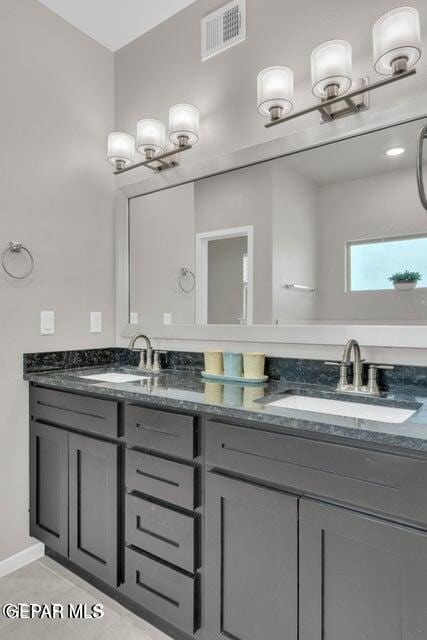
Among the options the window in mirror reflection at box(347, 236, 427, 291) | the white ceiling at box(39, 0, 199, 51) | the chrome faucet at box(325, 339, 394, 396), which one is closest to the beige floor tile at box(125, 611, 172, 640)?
the chrome faucet at box(325, 339, 394, 396)

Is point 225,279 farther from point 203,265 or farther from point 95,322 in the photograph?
point 95,322

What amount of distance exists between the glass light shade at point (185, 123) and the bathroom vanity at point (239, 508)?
3.94 ft

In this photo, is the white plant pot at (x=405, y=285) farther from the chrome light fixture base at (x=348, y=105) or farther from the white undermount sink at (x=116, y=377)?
the white undermount sink at (x=116, y=377)

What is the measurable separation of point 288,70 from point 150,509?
185cm

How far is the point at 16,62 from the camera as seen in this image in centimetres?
200

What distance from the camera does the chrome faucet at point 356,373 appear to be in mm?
1513

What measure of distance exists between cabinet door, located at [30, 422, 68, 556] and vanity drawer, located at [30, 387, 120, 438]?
6cm

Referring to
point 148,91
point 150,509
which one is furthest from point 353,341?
point 148,91

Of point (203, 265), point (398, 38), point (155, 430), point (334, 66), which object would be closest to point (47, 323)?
point (203, 265)

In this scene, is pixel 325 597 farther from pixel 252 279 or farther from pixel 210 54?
pixel 210 54

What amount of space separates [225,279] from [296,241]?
1.32 feet

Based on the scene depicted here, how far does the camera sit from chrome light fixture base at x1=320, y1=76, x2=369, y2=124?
1.57m

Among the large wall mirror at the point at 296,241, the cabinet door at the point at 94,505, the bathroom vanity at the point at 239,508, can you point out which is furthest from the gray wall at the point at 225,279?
the cabinet door at the point at 94,505

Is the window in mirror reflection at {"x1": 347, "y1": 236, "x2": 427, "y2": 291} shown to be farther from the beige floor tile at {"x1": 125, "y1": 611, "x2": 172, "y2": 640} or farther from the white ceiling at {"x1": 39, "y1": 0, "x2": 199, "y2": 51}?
the white ceiling at {"x1": 39, "y1": 0, "x2": 199, "y2": 51}
